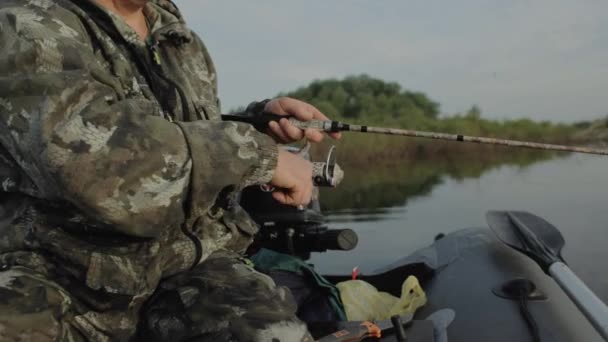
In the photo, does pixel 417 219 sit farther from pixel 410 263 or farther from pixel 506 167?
pixel 506 167

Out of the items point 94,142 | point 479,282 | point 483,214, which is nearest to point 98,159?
point 94,142

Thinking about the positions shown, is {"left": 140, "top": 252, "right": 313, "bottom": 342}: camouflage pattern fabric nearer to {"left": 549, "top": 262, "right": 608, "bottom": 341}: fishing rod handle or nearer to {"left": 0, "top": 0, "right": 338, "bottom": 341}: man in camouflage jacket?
{"left": 0, "top": 0, "right": 338, "bottom": 341}: man in camouflage jacket

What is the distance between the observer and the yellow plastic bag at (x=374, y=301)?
2469mm

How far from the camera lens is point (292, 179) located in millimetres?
1664

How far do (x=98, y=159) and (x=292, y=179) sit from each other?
0.49m

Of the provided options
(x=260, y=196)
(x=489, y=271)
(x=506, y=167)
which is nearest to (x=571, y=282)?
(x=489, y=271)

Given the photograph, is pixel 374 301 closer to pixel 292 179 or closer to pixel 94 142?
pixel 292 179

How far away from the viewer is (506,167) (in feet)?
50.1

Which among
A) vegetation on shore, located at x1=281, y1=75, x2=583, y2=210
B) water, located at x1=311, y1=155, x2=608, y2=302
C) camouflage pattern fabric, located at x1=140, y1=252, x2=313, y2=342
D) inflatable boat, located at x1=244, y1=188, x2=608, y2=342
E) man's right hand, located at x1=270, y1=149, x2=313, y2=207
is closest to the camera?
camouflage pattern fabric, located at x1=140, y1=252, x2=313, y2=342

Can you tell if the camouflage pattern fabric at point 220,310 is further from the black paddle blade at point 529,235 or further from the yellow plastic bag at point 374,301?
the black paddle blade at point 529,235

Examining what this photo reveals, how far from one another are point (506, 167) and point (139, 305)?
47.6ft

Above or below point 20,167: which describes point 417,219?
below

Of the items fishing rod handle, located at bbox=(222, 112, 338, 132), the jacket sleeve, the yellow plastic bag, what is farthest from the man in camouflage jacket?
the yellow plastic bag

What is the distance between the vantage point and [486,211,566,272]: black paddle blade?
2590mm
